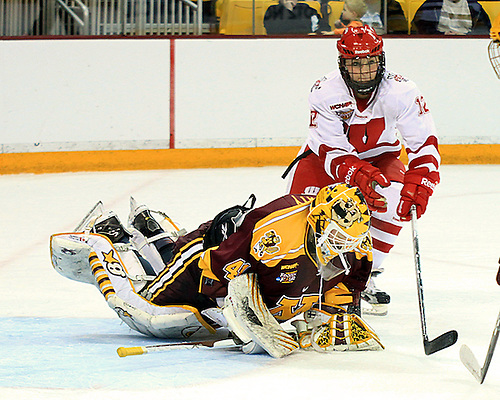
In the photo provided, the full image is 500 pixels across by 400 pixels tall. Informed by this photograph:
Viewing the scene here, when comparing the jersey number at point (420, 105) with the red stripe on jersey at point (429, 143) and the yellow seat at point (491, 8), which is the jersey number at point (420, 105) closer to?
the red stripe on jersey at point (429, 143)

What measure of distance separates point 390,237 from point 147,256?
2.99ft

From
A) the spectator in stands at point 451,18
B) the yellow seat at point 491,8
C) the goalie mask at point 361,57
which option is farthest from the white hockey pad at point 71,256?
the yellow seat at point 491,8

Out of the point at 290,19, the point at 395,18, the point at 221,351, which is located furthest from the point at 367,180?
the point at 395,18

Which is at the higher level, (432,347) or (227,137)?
(227,137)

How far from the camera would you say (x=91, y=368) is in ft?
8.05

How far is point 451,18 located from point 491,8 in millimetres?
418

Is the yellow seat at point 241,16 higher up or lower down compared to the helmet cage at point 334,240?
higher up

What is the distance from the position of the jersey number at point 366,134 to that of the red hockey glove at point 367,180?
8.7 inches

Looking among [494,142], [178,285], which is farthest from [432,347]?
[494,142]

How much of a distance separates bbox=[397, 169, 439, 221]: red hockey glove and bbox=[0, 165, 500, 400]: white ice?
41cm

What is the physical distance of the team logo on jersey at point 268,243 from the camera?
250cm

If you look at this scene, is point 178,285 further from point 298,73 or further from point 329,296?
point 298,73

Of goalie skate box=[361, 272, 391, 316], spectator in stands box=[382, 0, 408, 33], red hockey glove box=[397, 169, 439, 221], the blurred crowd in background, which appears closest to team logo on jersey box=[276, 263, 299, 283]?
red hockey glove box=[397, 169, 439, 221]

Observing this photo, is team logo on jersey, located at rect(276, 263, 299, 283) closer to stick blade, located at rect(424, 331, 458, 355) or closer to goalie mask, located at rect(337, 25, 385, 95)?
stick blade, located at rect(424, 331, 458, 355)
